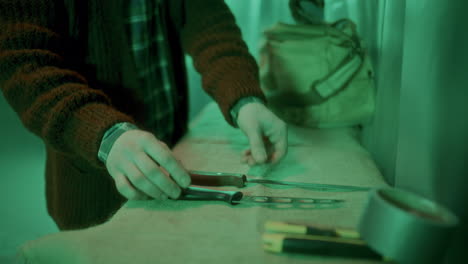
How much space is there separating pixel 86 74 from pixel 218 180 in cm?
35

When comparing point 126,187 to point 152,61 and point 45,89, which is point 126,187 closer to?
point 45,89

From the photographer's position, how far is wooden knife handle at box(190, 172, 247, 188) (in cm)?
52

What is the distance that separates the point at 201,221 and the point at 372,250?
192mm

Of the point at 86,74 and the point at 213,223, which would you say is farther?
the point at 86,74

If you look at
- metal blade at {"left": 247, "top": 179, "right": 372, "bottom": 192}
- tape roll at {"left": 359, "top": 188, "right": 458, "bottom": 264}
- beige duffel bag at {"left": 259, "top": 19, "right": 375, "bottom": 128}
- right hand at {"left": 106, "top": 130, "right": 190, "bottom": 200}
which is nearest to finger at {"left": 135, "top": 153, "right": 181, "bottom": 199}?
right hand at {"left": 106, "top": 130, "right": 190, "bottom": 200}

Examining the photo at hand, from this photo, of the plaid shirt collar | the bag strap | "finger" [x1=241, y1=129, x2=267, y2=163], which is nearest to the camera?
"finger" [x1=241, y1=129, x2=267, y2=163]

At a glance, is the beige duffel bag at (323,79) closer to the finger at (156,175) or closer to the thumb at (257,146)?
the thumb at (257,146)

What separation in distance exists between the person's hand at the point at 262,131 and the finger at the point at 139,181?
0.62 feet

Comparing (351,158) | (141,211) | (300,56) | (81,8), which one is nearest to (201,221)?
(141,211)

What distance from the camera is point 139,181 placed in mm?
447

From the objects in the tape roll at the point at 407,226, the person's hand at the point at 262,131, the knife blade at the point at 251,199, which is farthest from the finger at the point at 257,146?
the tape roll at the point at 407,226

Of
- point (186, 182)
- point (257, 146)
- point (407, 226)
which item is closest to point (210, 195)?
point (186, 182)

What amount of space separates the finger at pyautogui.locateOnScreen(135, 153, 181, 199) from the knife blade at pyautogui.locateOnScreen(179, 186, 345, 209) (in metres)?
0.03

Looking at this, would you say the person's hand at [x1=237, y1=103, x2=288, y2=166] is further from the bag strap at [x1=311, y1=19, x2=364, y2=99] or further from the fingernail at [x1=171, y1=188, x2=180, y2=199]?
the bag strap at [x1=311, y1=19, x2=364, y2=99]
